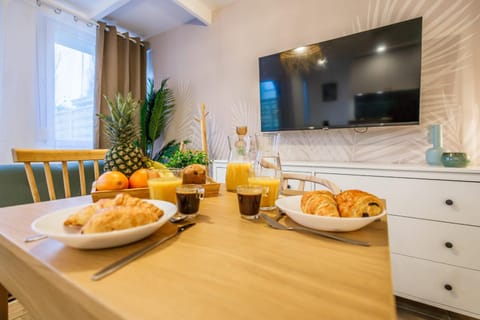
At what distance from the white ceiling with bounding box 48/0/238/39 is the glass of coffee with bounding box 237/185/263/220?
2558 mm

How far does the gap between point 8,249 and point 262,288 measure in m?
0.55

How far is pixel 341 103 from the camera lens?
1.83 m

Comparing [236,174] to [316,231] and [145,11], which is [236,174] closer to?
[316,231]

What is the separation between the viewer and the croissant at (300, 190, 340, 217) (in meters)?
0.53

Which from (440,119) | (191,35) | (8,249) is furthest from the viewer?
(191,35)

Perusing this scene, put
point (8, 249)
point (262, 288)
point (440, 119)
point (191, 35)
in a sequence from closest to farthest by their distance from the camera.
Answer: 1. point (262, 288)
2. point (8, 249)
3. point (440, 119)
4. point (191, 35)

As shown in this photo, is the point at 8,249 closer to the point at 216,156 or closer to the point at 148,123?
the point at 216,156

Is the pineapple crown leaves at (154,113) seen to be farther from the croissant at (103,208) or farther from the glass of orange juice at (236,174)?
the croissant at (103,208)

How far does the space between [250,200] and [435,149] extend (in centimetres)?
159

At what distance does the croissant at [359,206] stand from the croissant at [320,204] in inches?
0.8

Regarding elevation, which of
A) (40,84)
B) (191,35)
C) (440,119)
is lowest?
(440,119)

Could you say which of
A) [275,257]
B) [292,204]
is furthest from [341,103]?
[275,257]

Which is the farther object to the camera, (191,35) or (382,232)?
(191,35)

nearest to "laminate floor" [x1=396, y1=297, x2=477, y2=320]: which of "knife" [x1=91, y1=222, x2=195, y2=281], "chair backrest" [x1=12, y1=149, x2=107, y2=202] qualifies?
"knife" [x1=91, y1=222, x2=195, y2=281]
